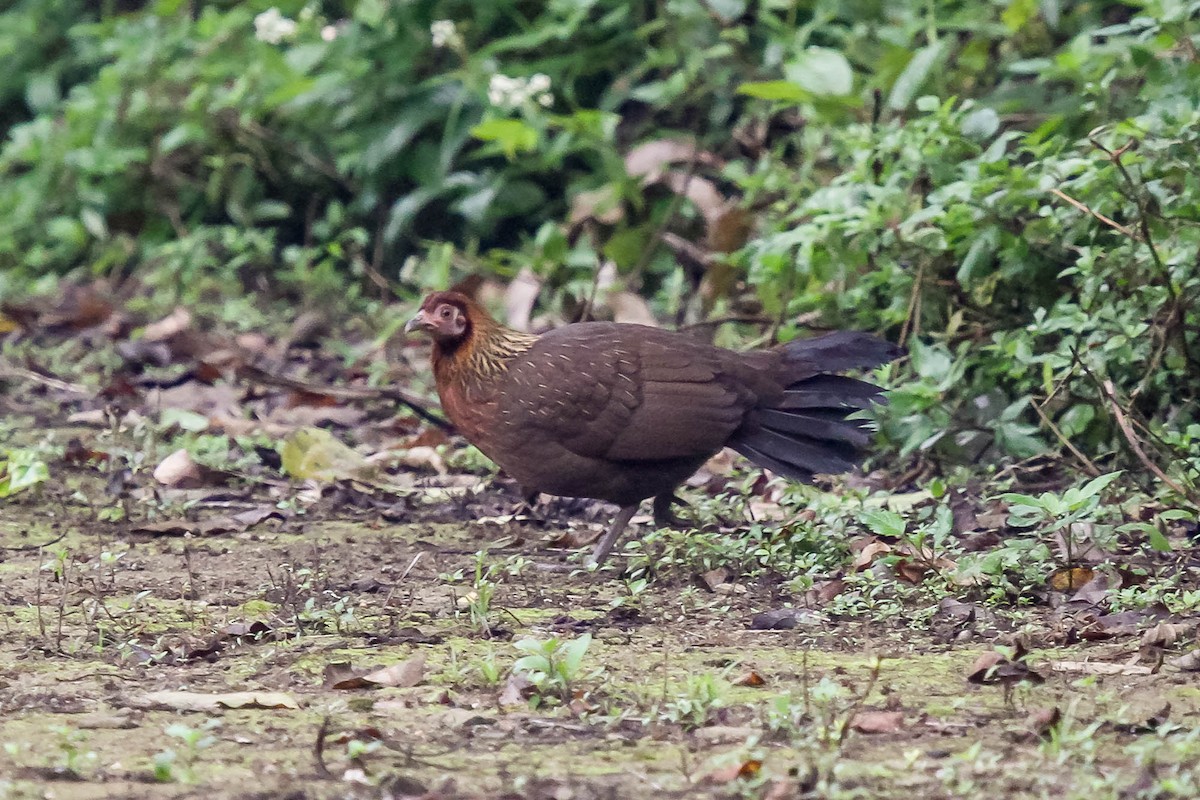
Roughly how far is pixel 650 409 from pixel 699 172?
145 inches

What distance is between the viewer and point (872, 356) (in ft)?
16.5

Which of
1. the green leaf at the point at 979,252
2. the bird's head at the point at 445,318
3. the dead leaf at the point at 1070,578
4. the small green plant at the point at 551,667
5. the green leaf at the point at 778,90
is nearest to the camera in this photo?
the small green plant at the point at 551,667

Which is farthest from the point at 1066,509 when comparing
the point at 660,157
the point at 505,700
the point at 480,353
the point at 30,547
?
the point at 660,157

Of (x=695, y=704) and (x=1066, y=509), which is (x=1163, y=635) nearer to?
(x=1066, y=509)

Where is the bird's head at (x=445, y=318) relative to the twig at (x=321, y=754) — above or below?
below

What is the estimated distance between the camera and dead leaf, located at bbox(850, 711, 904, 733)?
289 centimetres

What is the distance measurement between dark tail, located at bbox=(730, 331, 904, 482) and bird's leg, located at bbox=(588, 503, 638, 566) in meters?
0.40

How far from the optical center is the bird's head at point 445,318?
17.2 feet

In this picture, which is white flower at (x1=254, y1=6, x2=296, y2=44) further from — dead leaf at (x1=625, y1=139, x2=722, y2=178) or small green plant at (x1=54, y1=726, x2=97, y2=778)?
small green plant at (x1=54, y1=726, x2=97, y2=778)

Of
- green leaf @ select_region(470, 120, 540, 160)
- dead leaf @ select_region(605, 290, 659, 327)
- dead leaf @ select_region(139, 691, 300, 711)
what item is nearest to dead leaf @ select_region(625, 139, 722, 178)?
green leaf @ select_region(470, 120, 540, 160)

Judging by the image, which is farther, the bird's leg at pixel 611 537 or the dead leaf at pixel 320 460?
the dead leaf at pixel 320 460

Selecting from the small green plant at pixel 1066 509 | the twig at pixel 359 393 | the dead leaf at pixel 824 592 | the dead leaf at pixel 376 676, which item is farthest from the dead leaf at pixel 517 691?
the twig at pixel 359 393

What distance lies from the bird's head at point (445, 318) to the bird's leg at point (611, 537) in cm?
83

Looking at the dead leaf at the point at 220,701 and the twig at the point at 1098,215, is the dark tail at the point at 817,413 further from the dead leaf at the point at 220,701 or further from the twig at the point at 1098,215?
the dead leaf at the point at 220,701
